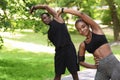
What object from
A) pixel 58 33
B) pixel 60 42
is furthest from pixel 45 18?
pixel 60 42

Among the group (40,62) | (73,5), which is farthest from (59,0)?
(40,62)

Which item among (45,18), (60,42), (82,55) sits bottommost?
(60,42)

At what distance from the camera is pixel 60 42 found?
25.6 ft

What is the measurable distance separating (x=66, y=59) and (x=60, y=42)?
0.43 m

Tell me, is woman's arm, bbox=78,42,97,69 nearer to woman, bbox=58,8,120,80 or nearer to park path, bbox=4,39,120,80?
woman, bbox=58,8,120,80

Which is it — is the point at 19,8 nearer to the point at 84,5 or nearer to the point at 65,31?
the point at 65,31

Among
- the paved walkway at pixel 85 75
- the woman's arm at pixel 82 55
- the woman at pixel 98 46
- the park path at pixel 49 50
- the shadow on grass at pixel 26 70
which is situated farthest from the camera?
the shadow on grass at pixel 26 70

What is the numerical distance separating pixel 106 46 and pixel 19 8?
7974mm

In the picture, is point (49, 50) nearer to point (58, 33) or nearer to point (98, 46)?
point (58, 33)

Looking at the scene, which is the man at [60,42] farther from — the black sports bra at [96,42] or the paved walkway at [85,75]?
the black sports bra at [96,42]

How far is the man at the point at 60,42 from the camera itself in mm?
7797

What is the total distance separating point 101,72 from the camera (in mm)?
5184

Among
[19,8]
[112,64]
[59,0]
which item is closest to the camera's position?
[112,64]

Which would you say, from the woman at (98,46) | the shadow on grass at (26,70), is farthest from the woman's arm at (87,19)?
the shadow on grass at (26,70)
